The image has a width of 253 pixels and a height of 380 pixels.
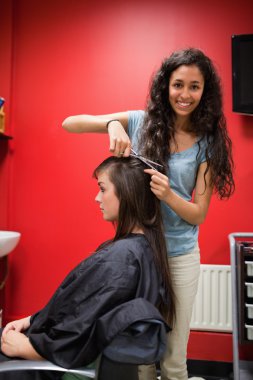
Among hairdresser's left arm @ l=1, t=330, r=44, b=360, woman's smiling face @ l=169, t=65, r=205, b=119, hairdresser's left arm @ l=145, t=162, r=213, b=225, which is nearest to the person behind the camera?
hairdresser's left arm @ l=1, t=330, r=44, b=360

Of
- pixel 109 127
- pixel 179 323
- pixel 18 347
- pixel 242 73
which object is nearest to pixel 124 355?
pixel 18 347

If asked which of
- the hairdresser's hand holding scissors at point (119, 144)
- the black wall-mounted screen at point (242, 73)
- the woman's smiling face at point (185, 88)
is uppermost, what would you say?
the black wall-mounted screen at point (242, 73)

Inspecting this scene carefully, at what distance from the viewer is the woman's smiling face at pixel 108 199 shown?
1.13 m

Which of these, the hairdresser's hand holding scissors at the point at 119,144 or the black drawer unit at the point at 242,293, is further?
the black drawer unit at the point at 242,293

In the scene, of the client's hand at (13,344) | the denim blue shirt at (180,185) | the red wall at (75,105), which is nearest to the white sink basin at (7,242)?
the red wall at (75,105)

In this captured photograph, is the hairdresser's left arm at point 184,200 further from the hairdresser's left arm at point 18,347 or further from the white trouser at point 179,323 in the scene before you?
the hairdresser's left arm at point 18,347

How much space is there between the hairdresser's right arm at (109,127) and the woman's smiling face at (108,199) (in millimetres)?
99

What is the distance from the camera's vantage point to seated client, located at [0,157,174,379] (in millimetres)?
883

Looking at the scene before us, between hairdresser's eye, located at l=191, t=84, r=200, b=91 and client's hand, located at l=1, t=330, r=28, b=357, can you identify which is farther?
hairdresser's eye, located at l=191, t=84, r=200, b=91

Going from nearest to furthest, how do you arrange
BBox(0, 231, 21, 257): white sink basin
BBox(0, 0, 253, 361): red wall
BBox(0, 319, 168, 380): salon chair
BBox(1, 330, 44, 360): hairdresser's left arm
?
1. BBox(0, 319, 168, 380): salon chair
2. BBox(1, 330, 44, 360): hairdresser's left arm
3. BBox(0, 231, 21, 257): white sink basin
4. BBox(0, 0, 253, 361): red wall

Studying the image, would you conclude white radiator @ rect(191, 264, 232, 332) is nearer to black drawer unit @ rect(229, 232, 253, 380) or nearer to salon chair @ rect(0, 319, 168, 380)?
black drawer unit @ rect(229, 232, 253, 380)

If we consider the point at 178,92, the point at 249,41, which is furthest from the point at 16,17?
the point at 178,92

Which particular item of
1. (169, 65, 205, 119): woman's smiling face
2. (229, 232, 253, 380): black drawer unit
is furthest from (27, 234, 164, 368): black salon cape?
(229, 232, 253, 380): black drawer unit

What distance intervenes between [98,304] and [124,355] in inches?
6.4
